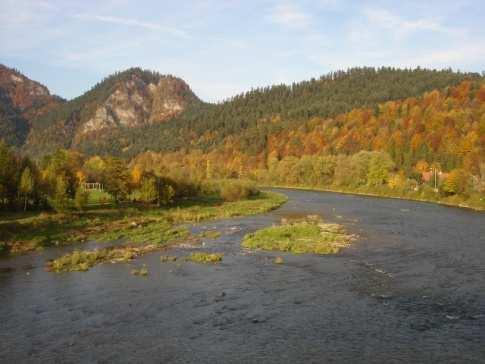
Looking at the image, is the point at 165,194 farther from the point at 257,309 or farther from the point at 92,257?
the point at 257,309

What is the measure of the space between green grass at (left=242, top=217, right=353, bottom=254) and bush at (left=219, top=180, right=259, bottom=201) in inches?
1666

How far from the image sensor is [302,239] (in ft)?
165

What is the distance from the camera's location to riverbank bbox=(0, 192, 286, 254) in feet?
165

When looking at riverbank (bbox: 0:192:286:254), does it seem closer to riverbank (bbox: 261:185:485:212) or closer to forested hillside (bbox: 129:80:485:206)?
forested hillside (bbox: 129:80:485:206)

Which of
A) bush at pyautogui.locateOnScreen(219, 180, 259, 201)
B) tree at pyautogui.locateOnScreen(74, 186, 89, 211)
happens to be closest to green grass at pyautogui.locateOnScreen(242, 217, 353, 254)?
tree at pyautogui.locateOnScreen(74, 186, 89, 211)

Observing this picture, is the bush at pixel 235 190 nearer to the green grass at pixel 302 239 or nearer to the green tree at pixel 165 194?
the green tree at pixel 165 194

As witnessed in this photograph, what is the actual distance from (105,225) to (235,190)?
4335 centimetres

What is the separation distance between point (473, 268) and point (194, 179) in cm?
7148

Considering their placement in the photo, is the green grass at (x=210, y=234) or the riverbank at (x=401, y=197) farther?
the riverbank at (x=401, y=197)

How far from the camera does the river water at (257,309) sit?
22.7m

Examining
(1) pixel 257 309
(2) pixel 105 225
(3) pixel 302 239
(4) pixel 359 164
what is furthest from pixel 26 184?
(4) pixel 359 164

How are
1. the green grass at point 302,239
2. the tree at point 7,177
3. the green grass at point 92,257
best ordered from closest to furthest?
the green grass at point 92,257
the green grass at point 302,239
the tree at point 7,177

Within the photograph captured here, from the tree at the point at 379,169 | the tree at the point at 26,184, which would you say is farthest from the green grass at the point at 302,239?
the tree at the point at 379,169

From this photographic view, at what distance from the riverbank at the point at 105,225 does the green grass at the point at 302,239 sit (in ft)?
32.3
